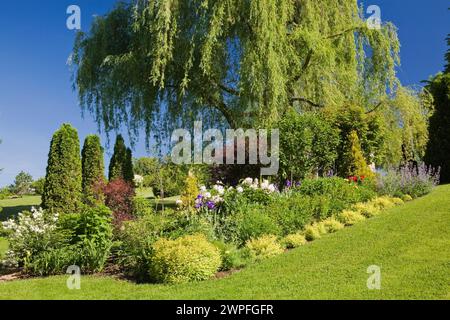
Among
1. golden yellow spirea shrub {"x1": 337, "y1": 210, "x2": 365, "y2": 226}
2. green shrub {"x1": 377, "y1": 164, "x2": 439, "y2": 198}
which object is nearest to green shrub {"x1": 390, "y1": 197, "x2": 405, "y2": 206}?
green shrub {"x1": 377, "y1": 164, "x2": 439, "y2": 198}

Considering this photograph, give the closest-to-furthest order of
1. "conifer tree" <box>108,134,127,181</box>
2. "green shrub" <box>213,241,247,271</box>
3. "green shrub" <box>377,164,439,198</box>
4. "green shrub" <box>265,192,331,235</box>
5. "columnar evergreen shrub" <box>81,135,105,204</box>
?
1. "green shrub" <box>213,241,247,271</box>
2. "green shrub" <box>265,192,331,235</box>
3. "green shrub" <box>377,164,439,198</box>
4. "conifer tree" <box>108,134,127,181</box>
5. "columnar evergreen shrub" <box>81,135,105,204</box>

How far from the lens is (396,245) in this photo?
7.69 metres

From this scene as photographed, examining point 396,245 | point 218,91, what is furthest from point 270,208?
point 218,91

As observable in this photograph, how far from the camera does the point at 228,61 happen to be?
15.8 metres

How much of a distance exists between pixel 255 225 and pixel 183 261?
235cm

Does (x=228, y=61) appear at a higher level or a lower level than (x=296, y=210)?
higher

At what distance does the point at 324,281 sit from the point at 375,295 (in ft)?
2.62

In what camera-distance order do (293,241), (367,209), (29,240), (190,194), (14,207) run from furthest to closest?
(14,207)
(190,194)
(367,209)
(293,241)
(29,240)

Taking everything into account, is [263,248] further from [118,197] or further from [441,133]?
[441,133]

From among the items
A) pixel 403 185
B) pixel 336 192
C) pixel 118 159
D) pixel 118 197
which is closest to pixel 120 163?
pixel 118 159

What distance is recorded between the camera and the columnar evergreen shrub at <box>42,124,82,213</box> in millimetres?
13719

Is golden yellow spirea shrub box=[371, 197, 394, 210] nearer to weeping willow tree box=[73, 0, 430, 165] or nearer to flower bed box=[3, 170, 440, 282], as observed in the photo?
flower bed box=[3, 170, 440, 282]

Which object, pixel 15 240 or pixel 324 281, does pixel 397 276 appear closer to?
pixel 324 281

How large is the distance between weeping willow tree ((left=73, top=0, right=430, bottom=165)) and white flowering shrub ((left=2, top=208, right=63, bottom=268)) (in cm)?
673
